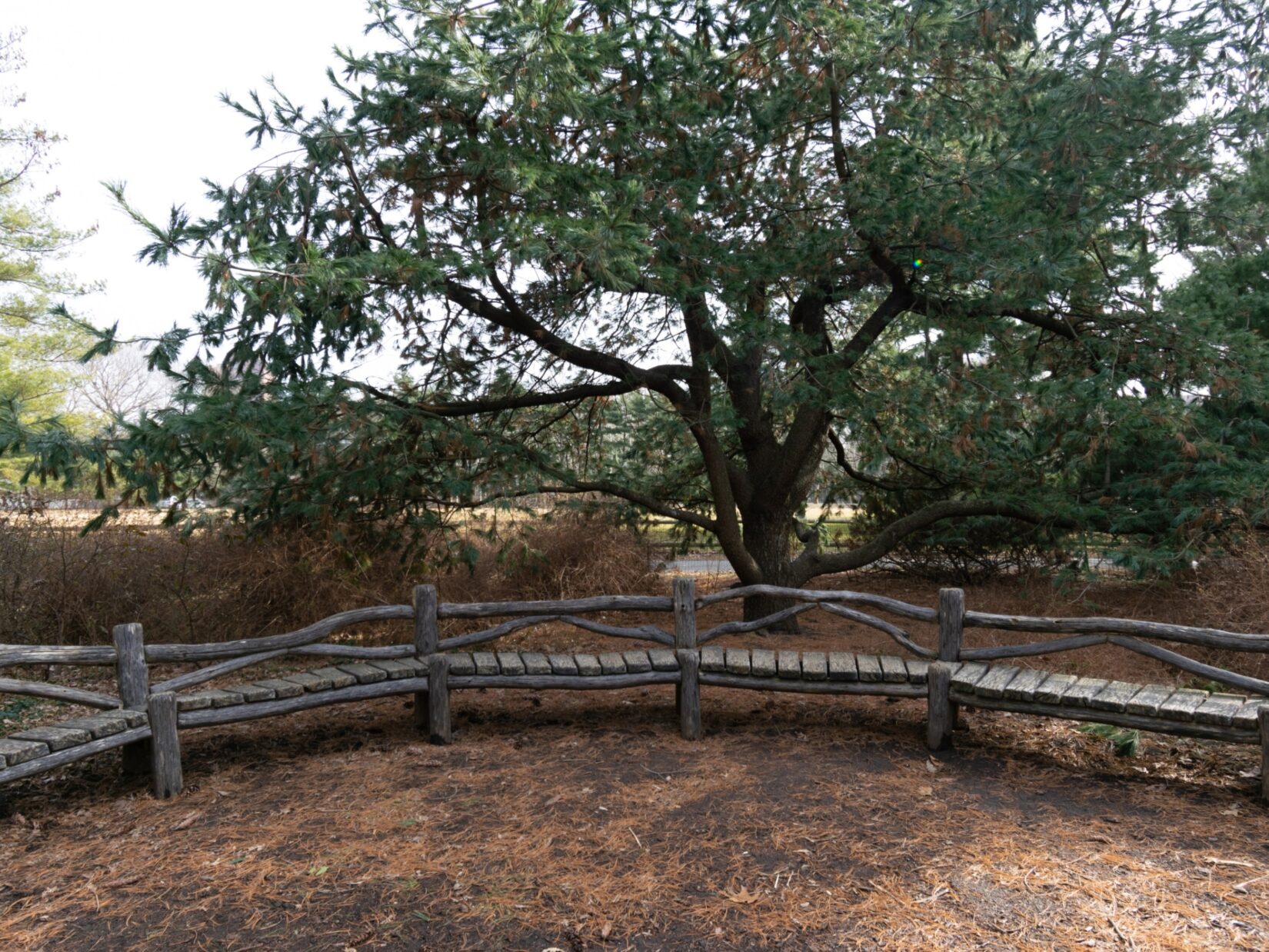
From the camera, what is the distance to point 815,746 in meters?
5.02

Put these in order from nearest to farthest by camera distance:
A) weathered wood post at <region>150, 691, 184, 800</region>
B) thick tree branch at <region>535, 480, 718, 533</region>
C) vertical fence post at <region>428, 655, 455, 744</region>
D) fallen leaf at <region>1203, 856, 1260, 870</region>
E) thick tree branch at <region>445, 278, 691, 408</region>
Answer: fallen leaf at <region>1203, 856, 1260, 870</region>, weathered wood post at <region>150, 691, 184, 800</region>, vertical fence post at <region>428, 655, 455, 744</region>, thick tree branch at <region>445, 278, 691, 408</region>, thick tree branch at <region>535, 480, 718, 533</region>

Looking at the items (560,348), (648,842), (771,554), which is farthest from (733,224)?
(648,842)

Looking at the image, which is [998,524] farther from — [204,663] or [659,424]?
A: [204,663]

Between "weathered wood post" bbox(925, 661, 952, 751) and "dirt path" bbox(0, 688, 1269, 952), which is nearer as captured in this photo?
"dirt path" bbox(0, 688, 1269, 952)

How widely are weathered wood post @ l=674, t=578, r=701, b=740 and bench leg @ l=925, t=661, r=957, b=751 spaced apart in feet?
4.30

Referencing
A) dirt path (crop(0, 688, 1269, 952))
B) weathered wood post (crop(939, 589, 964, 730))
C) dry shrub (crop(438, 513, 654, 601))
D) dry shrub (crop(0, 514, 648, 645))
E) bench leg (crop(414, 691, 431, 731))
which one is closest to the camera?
dirt path (crop(0, 688, 1269, 952))

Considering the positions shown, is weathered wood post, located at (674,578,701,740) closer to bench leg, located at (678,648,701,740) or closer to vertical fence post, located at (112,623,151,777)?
bench leg, located at (678,648,701,740)

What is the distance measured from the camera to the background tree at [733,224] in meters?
5.21

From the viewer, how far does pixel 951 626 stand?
5039mm

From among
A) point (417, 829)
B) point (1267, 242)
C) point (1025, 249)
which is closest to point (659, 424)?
point (1025, 249)

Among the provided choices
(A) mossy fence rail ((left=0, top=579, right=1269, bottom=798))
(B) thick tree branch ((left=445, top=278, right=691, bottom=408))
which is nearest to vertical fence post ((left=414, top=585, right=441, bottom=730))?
(A) mossy fence rail ((left=0, top=579, right=1269, bottom=798))

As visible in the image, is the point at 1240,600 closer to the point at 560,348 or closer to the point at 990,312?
the point at 990,312

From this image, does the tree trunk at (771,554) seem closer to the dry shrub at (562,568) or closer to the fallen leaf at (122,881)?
the dry shrub at (562,568)

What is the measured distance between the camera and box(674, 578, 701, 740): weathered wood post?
5176 mm
